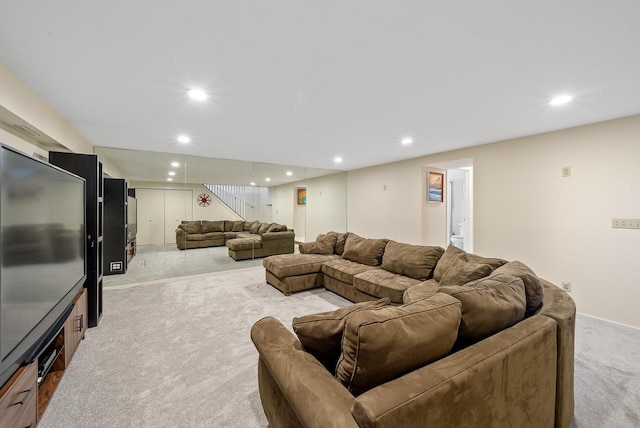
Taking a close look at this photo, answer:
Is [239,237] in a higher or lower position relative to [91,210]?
lower

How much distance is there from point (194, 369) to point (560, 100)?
3.98m

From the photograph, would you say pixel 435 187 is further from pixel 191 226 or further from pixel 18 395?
pixel 18 395

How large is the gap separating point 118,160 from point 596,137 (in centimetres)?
708

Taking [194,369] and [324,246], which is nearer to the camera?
[194,369]

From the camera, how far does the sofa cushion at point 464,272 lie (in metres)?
2.06

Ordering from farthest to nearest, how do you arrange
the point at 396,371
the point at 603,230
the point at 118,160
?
the point at 118,160, the point at 603,230, the point at 396,371

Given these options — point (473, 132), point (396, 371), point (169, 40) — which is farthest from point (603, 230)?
point (169, 40)

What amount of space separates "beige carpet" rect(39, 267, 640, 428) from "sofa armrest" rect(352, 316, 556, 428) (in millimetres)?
694

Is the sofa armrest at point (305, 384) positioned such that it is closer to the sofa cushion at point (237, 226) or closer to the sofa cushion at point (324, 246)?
the sofa cushion at point (324, 246)

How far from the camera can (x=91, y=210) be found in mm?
2609

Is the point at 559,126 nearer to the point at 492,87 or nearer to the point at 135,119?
the point at 492,87

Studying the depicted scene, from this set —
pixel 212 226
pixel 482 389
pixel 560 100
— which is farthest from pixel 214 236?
pixel 560 100

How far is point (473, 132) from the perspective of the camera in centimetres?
339

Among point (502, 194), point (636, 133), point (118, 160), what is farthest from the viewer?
point (118, 160)
